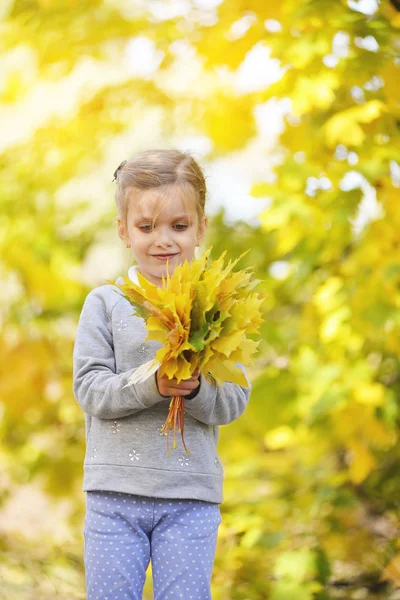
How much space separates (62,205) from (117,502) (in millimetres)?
2576

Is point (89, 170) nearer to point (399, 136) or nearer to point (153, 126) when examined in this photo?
point (153, 126)

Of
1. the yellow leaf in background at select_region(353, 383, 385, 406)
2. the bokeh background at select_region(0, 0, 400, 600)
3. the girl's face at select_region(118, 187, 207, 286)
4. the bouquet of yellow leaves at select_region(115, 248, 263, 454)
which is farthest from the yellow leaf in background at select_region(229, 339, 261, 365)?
the yellow leaf in background at select_region(353, 383, 385, 406)

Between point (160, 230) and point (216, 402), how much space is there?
392mm

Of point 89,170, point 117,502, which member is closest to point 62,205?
point 89,170

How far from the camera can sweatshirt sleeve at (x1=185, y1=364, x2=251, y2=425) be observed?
5.34 feet

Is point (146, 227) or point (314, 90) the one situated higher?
point (314, 90)

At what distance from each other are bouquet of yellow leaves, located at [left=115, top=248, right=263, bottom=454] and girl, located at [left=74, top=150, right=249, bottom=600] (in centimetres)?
13

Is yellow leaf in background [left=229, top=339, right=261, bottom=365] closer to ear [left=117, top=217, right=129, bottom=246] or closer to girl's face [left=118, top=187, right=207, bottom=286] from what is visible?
girl's face [left=118, top=187, right=207, bottom=286]

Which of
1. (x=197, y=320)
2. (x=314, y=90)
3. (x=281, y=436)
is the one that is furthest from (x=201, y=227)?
(x=281, y=436)

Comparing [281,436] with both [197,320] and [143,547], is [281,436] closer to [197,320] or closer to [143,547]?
[143,547]

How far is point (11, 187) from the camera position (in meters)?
3.67

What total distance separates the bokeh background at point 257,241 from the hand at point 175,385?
3.62ft

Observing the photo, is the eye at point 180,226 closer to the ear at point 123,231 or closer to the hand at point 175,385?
the ear at point 123,231

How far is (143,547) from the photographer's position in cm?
170
